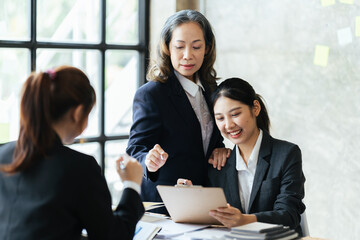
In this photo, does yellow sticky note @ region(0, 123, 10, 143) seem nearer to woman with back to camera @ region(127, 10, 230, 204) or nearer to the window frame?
the window frame

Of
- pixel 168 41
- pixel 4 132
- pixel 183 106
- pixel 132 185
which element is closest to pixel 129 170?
pixel 132 185

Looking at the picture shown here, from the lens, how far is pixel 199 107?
259 centimetres

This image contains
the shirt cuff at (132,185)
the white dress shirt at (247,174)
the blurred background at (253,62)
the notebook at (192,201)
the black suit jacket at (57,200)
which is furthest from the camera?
the blurred background at (253,62)

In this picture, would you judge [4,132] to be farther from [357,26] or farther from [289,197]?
[357,26]

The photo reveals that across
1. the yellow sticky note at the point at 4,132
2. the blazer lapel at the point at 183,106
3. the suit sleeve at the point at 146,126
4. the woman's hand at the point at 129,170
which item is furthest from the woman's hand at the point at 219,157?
the yellow sticky note at the point at 4,132

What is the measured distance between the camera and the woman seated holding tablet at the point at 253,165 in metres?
2.22

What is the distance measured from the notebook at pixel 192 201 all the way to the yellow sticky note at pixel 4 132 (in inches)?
54.6

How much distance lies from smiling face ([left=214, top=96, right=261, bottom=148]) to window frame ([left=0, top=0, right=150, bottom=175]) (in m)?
1.26

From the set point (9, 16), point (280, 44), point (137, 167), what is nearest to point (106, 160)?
point (9, 16)

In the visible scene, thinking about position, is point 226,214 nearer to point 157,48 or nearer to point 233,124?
point 233,124

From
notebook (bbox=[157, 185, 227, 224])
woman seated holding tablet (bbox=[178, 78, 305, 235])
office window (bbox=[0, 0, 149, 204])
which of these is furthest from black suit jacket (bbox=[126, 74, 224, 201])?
office window (bbox=[0, 0, 149, 204])

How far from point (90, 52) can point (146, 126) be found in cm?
121

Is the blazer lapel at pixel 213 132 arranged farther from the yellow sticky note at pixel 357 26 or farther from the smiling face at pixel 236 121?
the yellow sticky note at pixel 357 26

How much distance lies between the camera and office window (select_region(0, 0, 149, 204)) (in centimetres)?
312
